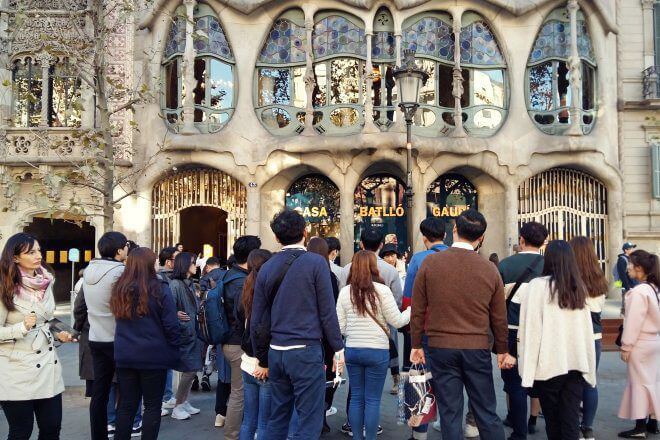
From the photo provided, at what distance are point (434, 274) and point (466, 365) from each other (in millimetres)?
688

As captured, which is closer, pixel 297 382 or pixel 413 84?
pixel 297 382

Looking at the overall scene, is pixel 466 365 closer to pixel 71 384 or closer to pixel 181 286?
pixel 181 286

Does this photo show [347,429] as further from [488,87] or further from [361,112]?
[488,87]

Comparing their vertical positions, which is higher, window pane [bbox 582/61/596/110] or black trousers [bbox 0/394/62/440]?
window pane [bbox 582/61/596/110]

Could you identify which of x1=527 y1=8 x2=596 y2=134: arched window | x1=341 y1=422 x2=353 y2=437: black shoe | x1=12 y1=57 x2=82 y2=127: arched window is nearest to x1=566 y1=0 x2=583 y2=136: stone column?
x1=527 y1=8 x2=596 y2=134: arched window

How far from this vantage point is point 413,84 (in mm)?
10789

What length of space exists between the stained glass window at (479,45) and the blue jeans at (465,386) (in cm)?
1409

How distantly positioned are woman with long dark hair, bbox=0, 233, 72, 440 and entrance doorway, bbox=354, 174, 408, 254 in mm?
13952

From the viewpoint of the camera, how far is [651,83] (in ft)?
58.2

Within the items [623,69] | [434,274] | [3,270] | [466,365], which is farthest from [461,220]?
[623,69]

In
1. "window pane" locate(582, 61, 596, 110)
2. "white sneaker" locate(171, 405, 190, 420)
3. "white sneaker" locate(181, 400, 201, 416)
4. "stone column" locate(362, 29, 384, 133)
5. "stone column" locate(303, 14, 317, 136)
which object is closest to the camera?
"white sneaker" locate(171, 405, 190, 420)

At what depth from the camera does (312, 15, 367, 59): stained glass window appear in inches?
660

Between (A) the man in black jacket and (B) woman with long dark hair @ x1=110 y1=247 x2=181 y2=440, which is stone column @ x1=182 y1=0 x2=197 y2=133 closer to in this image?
(A) the man in black jacket

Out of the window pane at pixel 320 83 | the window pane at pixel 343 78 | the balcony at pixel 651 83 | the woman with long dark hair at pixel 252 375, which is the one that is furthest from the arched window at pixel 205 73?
the woman with long dark hair at pixel 252 375
